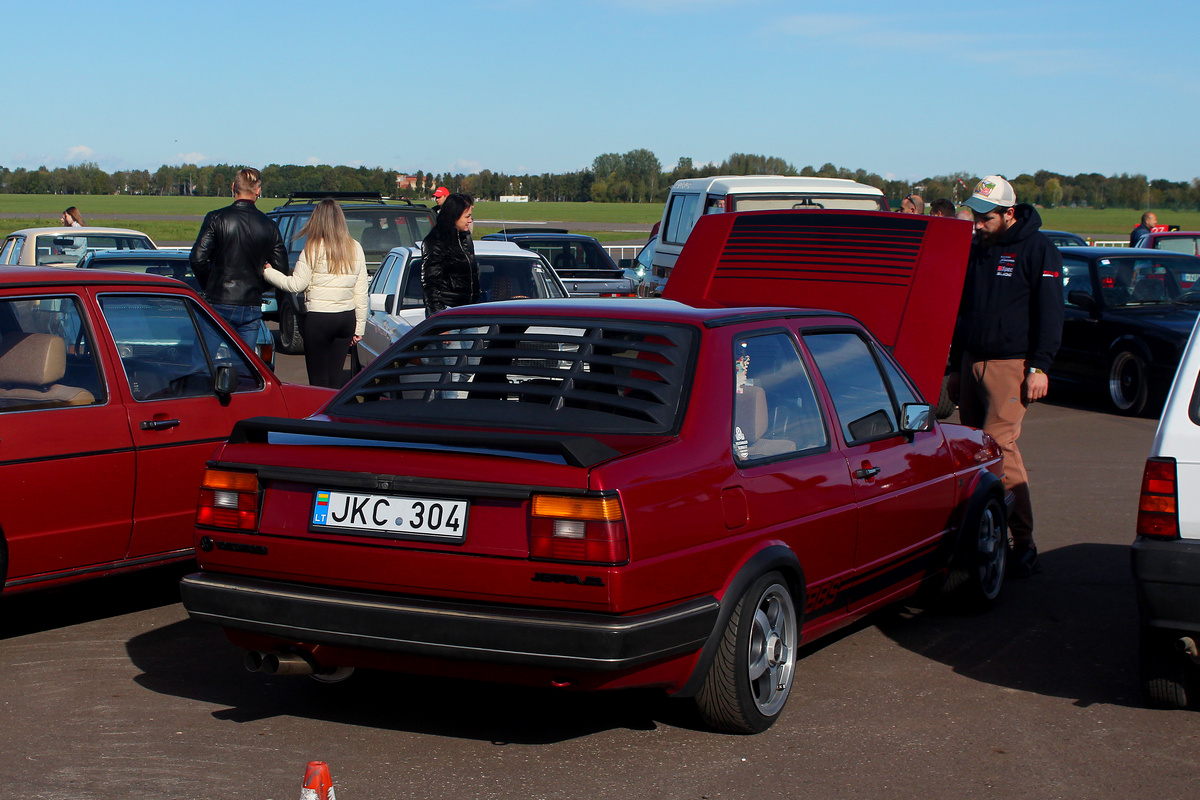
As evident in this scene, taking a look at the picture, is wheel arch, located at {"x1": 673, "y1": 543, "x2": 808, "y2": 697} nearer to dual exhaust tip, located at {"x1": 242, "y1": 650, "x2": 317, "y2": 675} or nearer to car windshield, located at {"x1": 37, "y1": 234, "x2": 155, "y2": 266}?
dual exhaust tip, located at {"x1": 242, "y1": 650, "x2": 317, "y2": 675}

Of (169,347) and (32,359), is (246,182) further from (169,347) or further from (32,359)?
(32,359)

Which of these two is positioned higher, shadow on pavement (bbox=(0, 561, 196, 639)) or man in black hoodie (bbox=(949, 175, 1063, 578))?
man in black hoodie (bbox=(949, 175, 1063, 578))

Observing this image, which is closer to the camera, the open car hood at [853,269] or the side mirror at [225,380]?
the side mirror at [225,380]

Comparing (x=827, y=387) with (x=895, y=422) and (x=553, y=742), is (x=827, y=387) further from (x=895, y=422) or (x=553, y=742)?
(x=553, y=742)

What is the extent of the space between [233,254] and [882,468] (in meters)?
6.06

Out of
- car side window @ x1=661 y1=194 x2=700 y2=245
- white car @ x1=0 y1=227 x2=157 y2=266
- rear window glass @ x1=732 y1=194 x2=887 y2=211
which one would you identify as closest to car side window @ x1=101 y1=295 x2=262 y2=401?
rear window glass @ x1=732 y1=194 x2=887 y2=211

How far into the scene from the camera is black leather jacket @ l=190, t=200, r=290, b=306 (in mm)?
9484

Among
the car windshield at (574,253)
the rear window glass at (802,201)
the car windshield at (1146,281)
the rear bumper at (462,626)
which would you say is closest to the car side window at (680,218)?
the rear window glass at (802,201)

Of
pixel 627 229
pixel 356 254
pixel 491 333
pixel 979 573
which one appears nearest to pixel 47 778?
pixel 491 333

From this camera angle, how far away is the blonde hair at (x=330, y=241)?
9.58 m

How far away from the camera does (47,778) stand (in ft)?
12.7

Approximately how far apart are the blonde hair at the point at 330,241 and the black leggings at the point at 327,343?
1.19 feet

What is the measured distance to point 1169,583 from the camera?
166 inches

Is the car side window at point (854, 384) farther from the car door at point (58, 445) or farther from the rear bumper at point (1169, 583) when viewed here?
the car door at point (58, 445)
